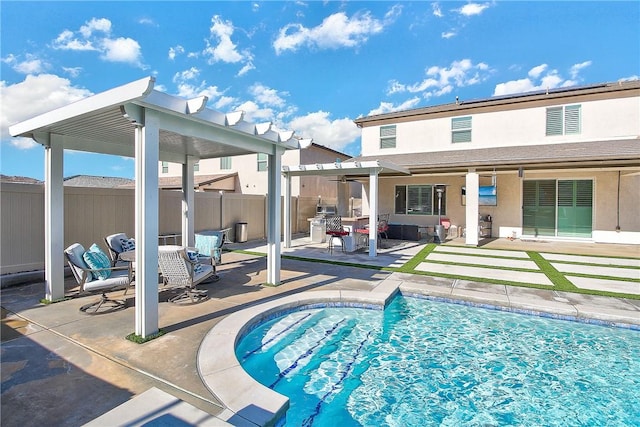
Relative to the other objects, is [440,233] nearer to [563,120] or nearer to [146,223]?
[563,120]

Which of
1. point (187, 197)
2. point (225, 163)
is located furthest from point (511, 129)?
point (225, 163)

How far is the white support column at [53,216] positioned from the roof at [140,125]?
0.21 metres

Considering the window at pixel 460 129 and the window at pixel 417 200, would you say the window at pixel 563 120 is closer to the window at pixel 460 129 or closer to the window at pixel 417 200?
the window at pixel 460 129

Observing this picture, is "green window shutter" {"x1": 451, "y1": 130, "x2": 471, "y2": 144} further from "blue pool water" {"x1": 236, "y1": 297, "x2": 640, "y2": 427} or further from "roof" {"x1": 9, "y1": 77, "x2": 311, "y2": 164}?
"blue pool water" {"x1": 236, "y1": 297, "x2": 640, "y2": 427}

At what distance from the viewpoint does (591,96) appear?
13.0 metres

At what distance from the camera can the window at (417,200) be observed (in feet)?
52.4

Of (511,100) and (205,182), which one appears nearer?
(511,100)

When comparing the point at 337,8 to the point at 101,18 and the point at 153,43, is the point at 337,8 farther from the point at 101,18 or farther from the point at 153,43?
the point at 101,18

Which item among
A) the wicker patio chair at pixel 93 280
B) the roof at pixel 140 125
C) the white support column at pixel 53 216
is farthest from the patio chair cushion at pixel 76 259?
the roof at pixel 140 125

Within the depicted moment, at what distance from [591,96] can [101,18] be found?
719 inches

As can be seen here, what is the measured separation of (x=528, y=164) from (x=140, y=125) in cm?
1299

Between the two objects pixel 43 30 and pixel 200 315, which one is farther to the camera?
pixel 43 30

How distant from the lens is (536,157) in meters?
11.3

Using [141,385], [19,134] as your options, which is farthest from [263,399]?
[19,134]
